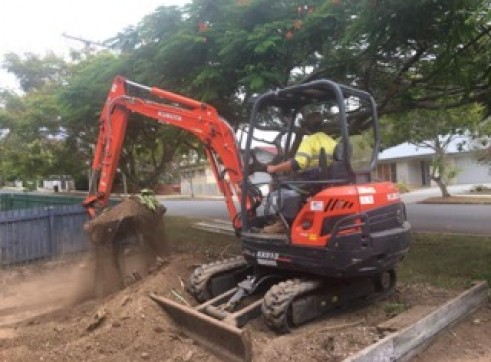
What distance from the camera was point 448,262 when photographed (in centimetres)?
878

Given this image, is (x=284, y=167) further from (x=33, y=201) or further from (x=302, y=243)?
(x=33, y=201)

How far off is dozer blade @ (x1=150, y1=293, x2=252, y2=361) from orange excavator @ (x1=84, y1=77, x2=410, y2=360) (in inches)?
0.5

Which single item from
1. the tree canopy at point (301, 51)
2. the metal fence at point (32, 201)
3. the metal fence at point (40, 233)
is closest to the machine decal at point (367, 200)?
the tree canopy at point (301, 51)

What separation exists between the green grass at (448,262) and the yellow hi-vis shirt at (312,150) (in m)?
2.97

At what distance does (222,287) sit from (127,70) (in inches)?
239

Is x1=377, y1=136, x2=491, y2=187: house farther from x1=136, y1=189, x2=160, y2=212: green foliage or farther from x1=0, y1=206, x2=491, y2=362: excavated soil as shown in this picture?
x1=0, y1=206, x2=491, y2=362: excavated soil

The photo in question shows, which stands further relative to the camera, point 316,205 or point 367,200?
point 367,200

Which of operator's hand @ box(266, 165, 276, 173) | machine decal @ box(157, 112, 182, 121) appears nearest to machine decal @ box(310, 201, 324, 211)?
operator's hand @ box(266, 165, 276, 173)

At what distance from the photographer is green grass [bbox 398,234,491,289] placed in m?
7.76

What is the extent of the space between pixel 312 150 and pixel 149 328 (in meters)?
2.68

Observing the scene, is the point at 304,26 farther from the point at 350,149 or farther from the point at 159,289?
the point at 159,289

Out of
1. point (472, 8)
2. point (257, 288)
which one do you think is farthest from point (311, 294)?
point (472, 8)

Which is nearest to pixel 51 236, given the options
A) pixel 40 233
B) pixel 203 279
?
pixel 40 233

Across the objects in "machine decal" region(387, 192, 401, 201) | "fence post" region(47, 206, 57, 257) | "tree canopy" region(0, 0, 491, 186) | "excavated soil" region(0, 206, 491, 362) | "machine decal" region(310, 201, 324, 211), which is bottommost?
"excavated soil" region(0, 206, 491, 362)
